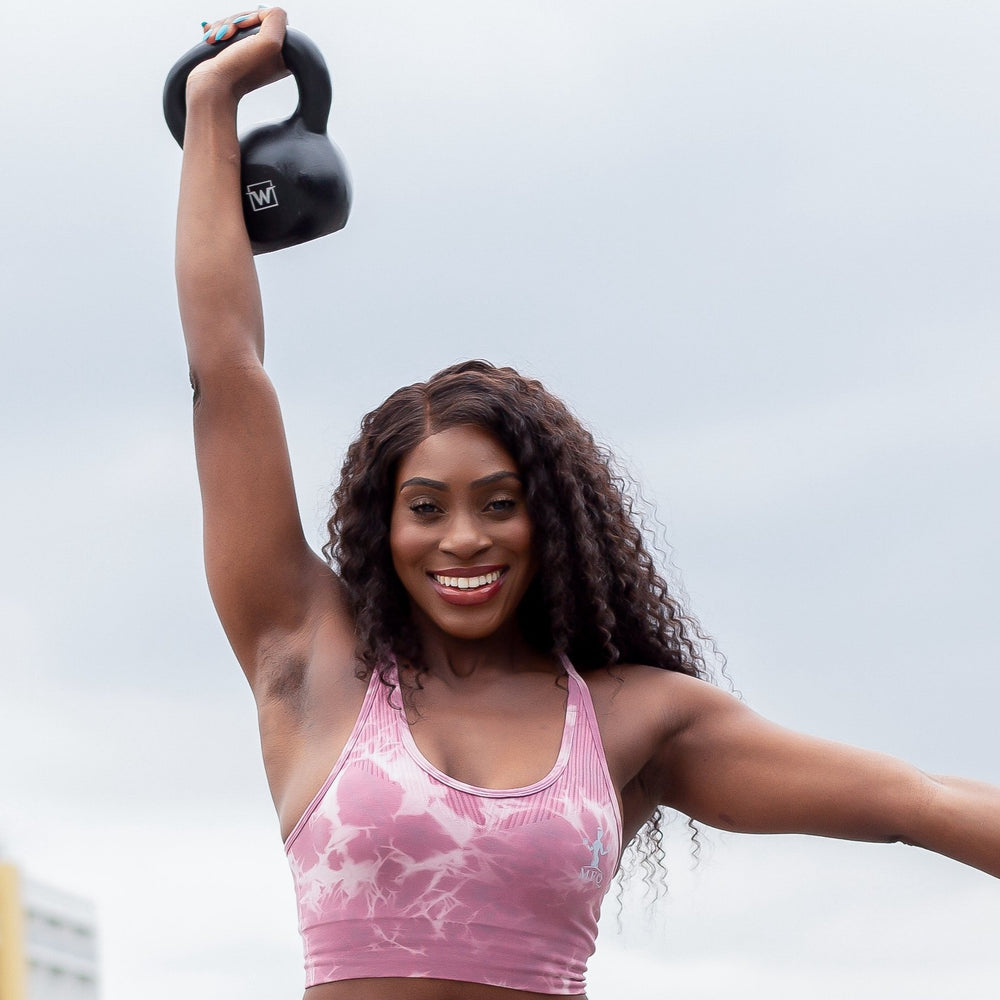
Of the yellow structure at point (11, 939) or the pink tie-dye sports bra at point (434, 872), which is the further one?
the yellow structure at point (11, 939)

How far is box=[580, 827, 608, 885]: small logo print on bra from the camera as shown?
9.95 ft

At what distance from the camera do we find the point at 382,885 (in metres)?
2.95

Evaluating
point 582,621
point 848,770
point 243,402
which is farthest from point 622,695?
point 243,402

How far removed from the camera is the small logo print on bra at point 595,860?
9.95ft

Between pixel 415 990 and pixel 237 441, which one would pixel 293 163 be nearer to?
pixel 237 441

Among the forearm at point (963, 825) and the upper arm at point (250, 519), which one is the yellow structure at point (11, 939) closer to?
the upper arm at point (250, 519)

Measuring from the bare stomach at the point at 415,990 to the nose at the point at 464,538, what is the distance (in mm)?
793

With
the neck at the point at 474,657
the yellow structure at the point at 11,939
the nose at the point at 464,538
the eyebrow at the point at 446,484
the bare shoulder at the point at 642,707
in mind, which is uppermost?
the eyebrow at the point at 446,484

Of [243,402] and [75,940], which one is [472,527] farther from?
[75,940]

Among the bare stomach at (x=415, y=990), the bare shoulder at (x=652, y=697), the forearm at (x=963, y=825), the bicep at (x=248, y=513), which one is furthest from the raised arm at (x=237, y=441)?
the forearm at (x=963, y=825)

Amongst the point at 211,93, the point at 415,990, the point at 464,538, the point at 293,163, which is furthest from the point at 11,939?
the point at 211,93

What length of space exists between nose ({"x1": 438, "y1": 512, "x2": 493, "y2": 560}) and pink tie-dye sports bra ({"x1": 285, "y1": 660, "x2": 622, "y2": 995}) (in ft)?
1.21

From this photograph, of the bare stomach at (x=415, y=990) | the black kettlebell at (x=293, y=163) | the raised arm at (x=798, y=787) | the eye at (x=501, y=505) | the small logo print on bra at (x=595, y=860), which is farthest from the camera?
the black kettlebell at (x=293, y=163)

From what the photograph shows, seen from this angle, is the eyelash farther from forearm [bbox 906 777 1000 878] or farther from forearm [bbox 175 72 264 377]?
forearm [bbox 906 777 1000 878]
